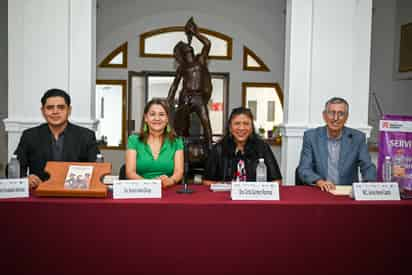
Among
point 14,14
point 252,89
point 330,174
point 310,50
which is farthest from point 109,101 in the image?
point 330,174

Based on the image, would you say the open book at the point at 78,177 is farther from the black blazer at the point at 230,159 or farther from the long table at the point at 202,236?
the black blazer at the point at 230,159

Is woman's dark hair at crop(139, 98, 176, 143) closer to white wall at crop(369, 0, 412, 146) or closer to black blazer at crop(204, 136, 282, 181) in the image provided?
black blazer at crop(204, 136, 282, 181)

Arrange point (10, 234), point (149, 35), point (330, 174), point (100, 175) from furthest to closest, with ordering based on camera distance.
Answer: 1. point (149, 35)
2. point (330, 174)
3. point (100, 175)
4. point (10, 234)

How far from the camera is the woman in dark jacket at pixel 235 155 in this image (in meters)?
2.75

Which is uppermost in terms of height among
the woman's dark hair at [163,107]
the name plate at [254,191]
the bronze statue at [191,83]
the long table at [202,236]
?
the bronze statue at [191,83]

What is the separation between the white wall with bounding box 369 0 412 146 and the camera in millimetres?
7500

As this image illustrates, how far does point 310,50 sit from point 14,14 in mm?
2628

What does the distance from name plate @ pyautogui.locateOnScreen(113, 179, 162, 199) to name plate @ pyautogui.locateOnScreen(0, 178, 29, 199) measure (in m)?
0.41

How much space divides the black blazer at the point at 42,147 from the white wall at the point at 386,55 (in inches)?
237

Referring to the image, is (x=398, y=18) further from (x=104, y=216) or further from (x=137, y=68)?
(x=104, y=216)

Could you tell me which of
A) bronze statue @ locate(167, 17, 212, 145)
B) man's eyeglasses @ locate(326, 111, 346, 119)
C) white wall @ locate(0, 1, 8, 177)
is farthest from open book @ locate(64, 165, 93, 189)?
white wall @ locate(0, 1, 8, 177)

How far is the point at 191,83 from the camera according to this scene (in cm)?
489

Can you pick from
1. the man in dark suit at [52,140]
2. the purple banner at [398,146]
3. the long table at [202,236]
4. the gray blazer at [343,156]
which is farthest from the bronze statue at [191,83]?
the long table at [202,236]

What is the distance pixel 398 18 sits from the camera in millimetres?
7516
